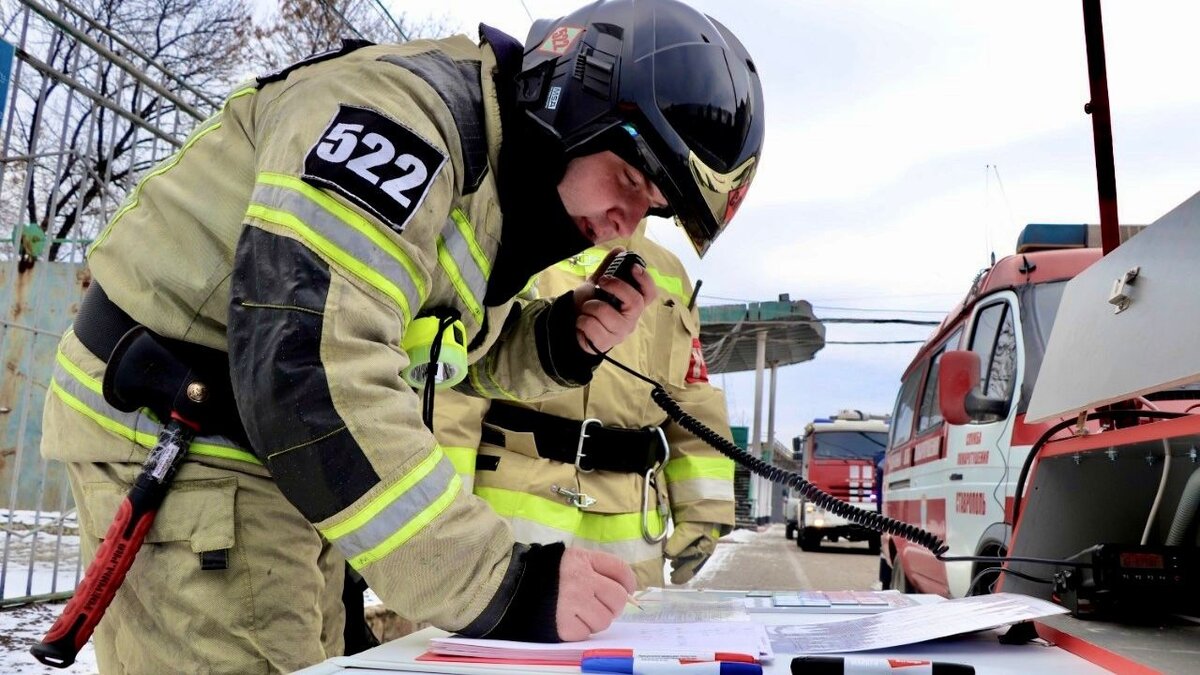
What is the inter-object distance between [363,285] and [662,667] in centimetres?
59

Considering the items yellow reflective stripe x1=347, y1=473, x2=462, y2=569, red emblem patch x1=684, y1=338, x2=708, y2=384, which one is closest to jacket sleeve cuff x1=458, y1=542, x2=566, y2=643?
yellow reflective stripe x1=347, y1=473, x2=462, y2=569

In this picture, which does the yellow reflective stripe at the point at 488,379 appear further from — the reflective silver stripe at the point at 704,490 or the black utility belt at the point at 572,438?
the reflective silver stripe at the point at 704,490

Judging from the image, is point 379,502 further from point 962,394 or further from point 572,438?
point 962,394

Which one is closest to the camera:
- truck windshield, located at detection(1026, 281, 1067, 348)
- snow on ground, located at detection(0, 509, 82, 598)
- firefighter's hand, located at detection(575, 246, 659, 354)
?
firefighter's hand, located at detection(575, 246, 659, 354)

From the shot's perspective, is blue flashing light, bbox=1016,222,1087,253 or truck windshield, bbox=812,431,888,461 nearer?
blue flashing light, bbox=1016,222,1087,253

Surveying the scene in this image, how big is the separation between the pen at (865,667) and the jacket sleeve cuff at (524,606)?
32 centimetres

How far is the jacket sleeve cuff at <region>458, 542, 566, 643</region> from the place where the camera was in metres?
1.20

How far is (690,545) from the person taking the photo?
3.60 m

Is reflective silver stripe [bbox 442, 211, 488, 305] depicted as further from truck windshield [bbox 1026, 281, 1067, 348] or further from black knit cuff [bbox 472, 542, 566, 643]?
truck windshield [bbox 1026, 281, 1067, 348]

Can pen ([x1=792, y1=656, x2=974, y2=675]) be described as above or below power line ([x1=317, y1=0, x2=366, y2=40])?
below

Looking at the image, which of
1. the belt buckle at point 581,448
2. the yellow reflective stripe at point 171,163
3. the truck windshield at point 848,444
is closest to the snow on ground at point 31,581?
the belt buckle at point 581,448

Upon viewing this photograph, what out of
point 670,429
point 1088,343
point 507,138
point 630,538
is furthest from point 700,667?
point 670,429

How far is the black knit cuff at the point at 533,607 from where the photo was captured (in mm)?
1211

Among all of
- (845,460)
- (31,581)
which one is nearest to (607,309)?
(31,581)
